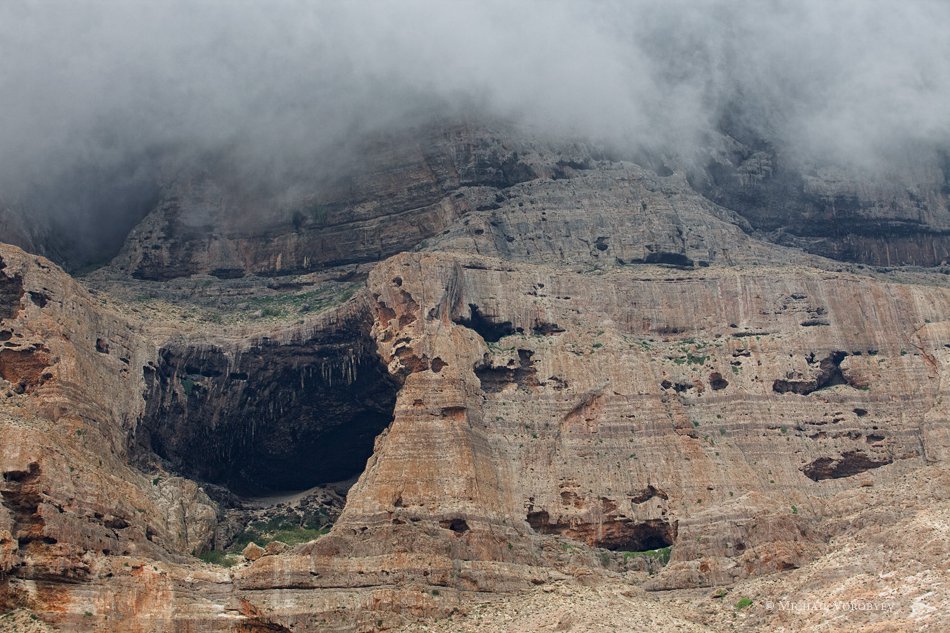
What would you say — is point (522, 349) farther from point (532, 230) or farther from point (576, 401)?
point (532, 230)

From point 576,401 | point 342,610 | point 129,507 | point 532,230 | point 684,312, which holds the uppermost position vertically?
point 532,230

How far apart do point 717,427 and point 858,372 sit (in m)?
9.96

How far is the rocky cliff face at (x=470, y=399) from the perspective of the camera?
80438 mm

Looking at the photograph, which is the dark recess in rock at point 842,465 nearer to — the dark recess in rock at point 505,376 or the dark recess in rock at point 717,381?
the dark recess in rock at point 717,381

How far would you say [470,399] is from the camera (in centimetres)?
9331

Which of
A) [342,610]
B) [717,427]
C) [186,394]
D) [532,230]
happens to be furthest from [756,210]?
[342,610]

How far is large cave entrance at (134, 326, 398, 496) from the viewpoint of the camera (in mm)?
102062

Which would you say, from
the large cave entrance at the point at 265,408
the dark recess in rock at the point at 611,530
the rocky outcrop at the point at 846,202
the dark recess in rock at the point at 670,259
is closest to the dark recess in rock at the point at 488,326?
the large cave entrance at the point at 265,408

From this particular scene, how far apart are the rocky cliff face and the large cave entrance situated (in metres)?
0.20

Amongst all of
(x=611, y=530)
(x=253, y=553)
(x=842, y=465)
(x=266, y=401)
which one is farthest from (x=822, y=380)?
(x=253, y=553)

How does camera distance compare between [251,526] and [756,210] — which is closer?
[251,526]

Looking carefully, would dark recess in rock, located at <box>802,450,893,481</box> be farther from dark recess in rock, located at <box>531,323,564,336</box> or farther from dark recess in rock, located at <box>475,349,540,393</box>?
dark recess in rock, located at <box>531,323,564,336</box>

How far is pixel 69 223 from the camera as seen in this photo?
407 feet

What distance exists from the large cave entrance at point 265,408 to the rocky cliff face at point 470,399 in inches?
8.1
